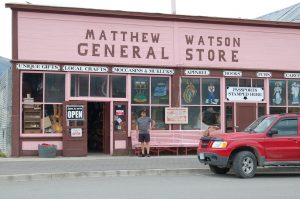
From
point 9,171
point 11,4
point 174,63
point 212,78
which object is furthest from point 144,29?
point 9,171

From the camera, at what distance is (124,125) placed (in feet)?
71.6

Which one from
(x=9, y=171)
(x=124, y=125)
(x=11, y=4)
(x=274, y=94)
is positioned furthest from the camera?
(x=274, y=94)

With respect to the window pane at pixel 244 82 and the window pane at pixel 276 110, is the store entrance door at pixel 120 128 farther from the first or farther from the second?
the window pane at pixel 276 110

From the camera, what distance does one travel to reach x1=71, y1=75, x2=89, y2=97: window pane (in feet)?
69.7

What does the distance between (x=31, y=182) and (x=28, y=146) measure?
7.01 metres

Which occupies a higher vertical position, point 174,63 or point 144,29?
point 144,29

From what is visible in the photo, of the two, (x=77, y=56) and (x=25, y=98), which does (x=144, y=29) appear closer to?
(x=77, y=56)

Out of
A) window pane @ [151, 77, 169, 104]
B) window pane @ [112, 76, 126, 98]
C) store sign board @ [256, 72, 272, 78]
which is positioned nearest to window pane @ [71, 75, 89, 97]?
window pane @ [112, 76, 126, 98]

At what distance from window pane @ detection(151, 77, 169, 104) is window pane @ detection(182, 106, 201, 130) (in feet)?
3.92

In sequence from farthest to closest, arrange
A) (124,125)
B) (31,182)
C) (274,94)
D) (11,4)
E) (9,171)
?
(274,94) < (124,125) < (11,4) < (9,171) < (31,182)

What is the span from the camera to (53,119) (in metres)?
21.1

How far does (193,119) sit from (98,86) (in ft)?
14.9

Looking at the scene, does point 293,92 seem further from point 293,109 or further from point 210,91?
point 210,91

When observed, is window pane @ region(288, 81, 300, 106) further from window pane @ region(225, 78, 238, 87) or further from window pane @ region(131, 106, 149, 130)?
window pane @ region(131, 106, 149, 130)
